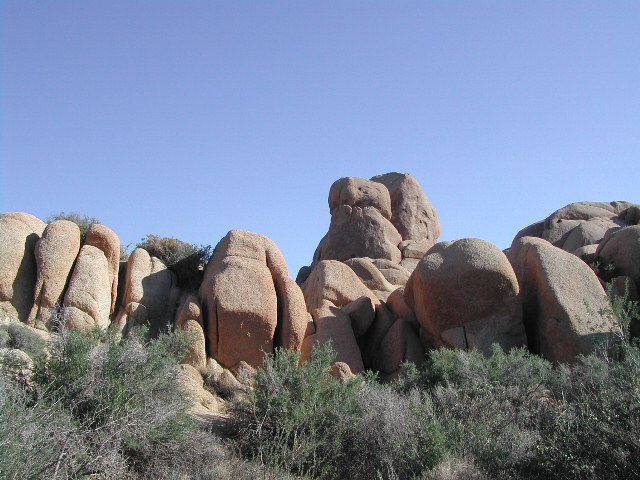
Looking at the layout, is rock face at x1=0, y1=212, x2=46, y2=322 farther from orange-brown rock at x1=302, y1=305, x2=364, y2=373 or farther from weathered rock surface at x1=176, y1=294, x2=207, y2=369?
orange-brown rock at x1=302, y1=305, x2=364, y2=373

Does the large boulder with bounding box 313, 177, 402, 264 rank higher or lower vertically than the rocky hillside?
higher

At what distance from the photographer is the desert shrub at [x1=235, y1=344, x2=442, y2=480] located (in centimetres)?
915

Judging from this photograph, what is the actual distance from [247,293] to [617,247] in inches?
453

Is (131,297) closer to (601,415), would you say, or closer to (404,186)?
(601,415)

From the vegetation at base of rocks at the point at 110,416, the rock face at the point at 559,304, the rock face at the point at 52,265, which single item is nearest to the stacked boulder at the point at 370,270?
the rock face at the point at 559,304

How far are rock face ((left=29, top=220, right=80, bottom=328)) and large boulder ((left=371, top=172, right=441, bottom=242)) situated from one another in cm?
2116

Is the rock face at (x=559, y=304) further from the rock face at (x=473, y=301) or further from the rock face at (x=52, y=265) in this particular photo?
the rock face at (x=52, y=265)

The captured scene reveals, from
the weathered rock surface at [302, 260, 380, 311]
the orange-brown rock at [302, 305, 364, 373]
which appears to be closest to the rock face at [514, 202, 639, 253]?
the weathered rock surface at [302, 260, 380, 311]

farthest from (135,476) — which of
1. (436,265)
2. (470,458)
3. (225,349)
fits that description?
(436,265)

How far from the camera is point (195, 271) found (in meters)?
17.9

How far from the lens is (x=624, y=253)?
64.2 feet

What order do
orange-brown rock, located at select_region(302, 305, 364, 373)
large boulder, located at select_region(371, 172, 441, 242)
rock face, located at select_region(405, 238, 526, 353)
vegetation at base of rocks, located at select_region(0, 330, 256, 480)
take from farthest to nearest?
1. large boulder, located at select_region(371, 172, 441, 242)
2. rock face, located at select_region(405, 238, 526, 353)
3. orange-brown rock, located at select_region(302, 305, 364, 373)
4. vegetation at base of rocks, located at select_region(0, 330, 256, 480)

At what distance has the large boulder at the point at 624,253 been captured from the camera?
749 inches

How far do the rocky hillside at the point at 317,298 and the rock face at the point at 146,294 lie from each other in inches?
1.1
